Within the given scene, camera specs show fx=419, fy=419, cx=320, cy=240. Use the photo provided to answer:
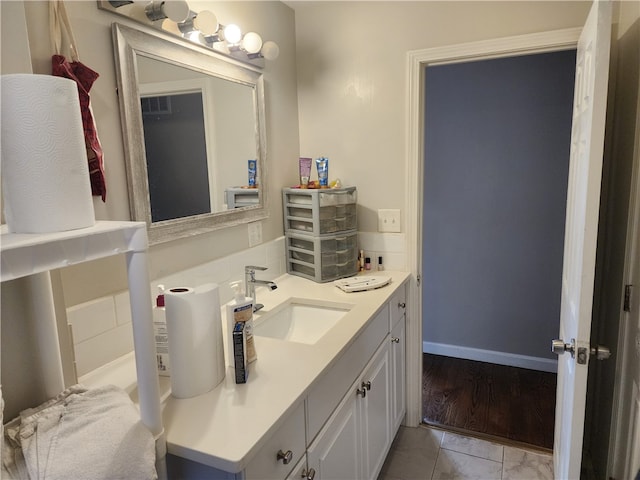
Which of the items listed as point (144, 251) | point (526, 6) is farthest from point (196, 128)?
point (526, 6)

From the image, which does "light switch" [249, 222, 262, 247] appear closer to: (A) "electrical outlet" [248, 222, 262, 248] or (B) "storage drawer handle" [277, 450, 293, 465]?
(A) "electrical outlet" [248, 222, 262, 248]

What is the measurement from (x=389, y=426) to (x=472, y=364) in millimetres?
1319

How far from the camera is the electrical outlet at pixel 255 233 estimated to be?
1.93 m

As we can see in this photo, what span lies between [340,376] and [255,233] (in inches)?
33.3

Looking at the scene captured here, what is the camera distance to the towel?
673 millimetres

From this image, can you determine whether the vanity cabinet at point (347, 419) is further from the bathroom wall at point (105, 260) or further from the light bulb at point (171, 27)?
the light bulb at point (171, 27)

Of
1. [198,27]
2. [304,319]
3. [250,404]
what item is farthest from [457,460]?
[198,27]

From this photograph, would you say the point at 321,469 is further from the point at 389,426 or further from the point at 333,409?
the point at 389,426

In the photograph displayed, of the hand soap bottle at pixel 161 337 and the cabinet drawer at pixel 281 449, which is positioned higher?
the hand soap bottle at pixel 161 337

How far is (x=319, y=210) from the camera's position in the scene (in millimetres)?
2012

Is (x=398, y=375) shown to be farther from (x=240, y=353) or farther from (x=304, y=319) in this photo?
(x=240, y=353)

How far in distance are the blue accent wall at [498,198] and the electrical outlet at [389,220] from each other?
0.97 metres

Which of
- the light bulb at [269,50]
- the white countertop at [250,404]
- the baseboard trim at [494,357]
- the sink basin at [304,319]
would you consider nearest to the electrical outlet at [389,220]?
the sink basin at [304,319]

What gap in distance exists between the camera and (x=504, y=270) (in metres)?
2.94
